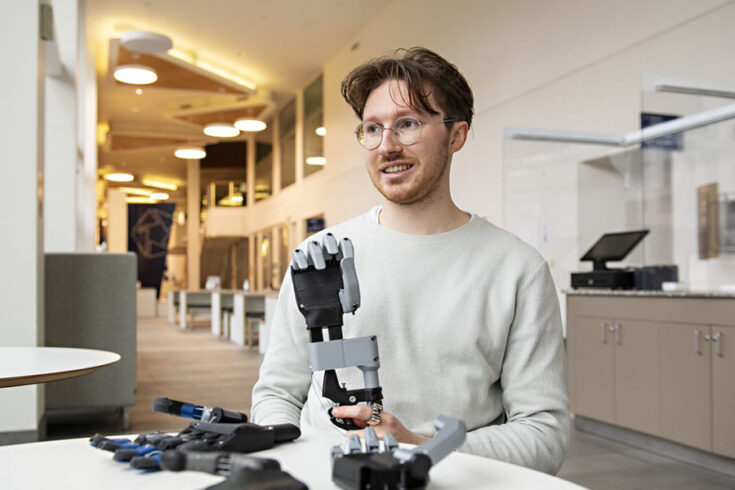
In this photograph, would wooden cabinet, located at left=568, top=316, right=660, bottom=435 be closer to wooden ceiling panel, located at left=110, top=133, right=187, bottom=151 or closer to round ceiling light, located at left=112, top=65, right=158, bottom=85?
round ceiling light, located at left=112, top=65, right=158, bottom=85

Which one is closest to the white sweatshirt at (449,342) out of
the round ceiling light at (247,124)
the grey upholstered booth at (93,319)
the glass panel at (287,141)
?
the grey upholstered booth at (93,319)

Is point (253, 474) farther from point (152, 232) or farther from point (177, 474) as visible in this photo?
point (152, 232)

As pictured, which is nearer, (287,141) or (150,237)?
(287,141)

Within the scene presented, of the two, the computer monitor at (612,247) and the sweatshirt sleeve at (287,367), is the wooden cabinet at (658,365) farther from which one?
the sweatshirt sleeve at (287,367)

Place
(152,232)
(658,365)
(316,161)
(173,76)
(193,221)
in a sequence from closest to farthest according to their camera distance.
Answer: (658,365)
(173,76)
(316,161)
(193,221)
(152,232)

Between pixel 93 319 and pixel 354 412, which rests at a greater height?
pixel 354 412

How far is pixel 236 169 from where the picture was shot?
75.5ft

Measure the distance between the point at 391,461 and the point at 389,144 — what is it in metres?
0.84

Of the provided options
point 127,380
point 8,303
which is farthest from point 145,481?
point 127,380

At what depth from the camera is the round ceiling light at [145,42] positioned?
10070mm

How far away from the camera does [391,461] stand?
81 centimetres

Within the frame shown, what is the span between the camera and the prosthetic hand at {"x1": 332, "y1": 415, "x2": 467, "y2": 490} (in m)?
0.78

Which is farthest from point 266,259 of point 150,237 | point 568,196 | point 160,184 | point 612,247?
point 612,247

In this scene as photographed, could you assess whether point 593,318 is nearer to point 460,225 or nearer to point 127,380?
point 127,380
